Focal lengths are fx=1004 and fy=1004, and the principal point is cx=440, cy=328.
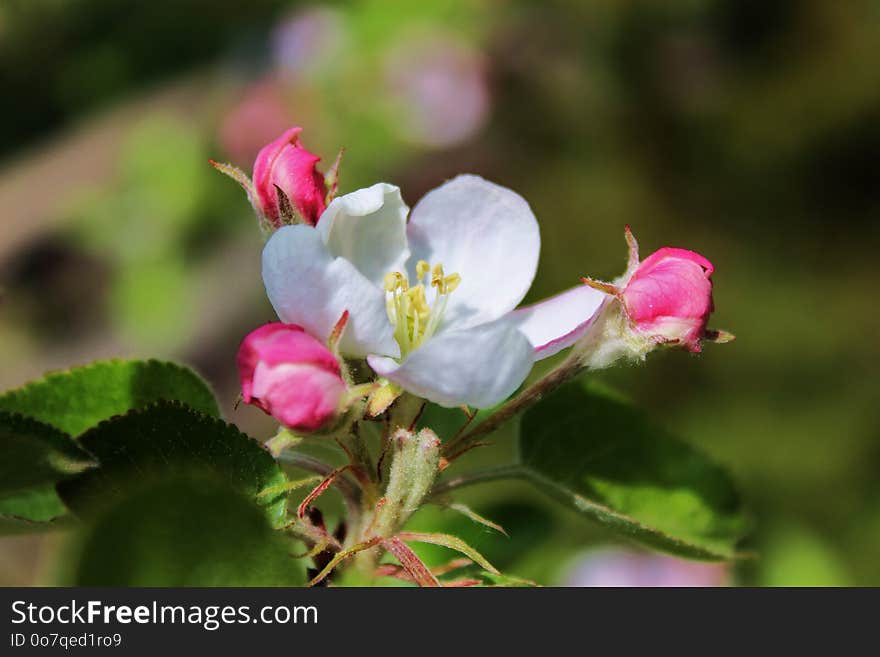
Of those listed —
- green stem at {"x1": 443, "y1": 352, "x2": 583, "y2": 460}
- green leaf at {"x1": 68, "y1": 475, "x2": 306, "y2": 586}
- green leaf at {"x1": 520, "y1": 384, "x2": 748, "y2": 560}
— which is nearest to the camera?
green leaf at {"x1": 68, "y1": 475, "x2": 306, "y2": 586}

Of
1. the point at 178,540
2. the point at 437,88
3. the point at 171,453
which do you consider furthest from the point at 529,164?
the point at 178,540

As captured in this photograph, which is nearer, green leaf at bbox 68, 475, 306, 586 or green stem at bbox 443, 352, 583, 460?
green leaf at bbox 68, 475, 306, 586

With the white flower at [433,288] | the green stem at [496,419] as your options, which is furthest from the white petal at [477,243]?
the green stem at [496,419]

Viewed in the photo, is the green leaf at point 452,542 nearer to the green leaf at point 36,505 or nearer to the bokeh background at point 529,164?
the green leaf at point 36,505

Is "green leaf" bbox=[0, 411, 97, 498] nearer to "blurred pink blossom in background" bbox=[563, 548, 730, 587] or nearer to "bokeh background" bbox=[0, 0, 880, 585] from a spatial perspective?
"blurred pink blossom in background" bbox=[563, 548, 730, 587]

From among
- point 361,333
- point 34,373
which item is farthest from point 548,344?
point 34,373

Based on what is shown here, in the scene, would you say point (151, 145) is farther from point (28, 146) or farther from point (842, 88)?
point (842, 88)

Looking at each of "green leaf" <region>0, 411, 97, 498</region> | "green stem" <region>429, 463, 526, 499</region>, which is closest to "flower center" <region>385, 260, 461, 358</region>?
"green stem" <region>429, 463, 526, 499</region>

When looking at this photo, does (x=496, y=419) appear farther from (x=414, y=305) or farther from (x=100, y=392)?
(x=100, y=392)
